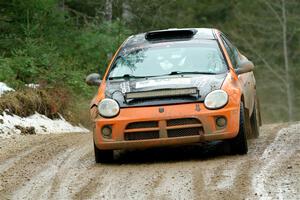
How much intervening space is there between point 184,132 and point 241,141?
727mm

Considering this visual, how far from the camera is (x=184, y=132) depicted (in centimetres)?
893

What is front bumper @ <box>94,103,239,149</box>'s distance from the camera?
29.0ft

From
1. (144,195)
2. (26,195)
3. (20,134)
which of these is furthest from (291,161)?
(20,134)

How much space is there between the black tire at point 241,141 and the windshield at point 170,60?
0.84 metres

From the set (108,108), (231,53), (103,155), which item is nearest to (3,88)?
(231,53)

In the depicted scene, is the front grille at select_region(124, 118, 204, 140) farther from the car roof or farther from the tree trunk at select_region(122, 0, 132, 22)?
the tree trunk at select_region(122, 0, 132, 22)

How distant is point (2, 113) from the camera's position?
1334 centimetres

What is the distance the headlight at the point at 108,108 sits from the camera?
8992mm

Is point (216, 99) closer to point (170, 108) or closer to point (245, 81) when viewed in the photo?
point (170, 108)

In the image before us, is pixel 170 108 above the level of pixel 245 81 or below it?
above

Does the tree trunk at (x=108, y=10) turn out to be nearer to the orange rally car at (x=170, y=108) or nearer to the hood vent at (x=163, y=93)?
the orange rally car at (x=170, y=108)

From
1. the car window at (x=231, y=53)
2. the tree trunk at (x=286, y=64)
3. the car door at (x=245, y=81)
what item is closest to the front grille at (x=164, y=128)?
the car door at (x=245, y=81)

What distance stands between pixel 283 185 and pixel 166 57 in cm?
325

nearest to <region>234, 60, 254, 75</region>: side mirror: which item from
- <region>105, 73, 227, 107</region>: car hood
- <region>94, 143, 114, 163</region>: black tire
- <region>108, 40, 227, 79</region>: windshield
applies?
<region>108, 40, 227, 79</region>: windshield
